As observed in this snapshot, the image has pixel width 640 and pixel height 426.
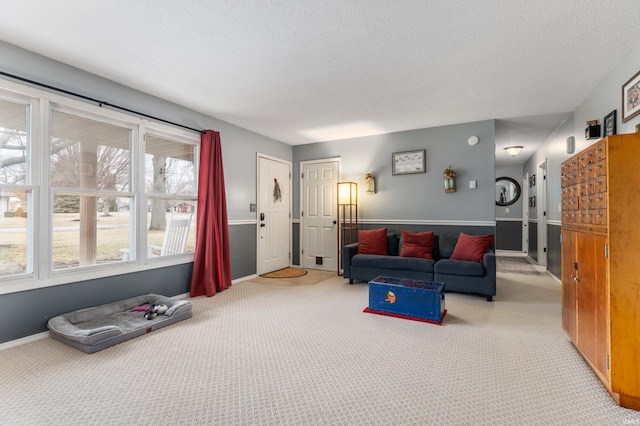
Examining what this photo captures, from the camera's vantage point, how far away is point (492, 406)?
5.63 feet

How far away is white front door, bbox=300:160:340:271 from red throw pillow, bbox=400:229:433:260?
1.47 metres

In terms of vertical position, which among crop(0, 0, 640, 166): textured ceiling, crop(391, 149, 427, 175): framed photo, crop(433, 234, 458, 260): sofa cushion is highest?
crop(0, 0, 640, 166): textured ceiling

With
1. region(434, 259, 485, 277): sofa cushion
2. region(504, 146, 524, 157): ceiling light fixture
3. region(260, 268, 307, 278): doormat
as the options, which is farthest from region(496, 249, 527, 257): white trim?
region(260, 268, 307, 278): doormat

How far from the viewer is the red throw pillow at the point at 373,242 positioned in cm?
473

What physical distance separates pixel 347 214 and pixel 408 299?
2664 mm

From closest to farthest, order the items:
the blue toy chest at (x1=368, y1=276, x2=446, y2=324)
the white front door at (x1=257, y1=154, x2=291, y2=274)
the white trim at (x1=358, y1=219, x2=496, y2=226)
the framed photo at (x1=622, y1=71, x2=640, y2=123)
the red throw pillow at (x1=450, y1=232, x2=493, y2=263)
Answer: the framed photo at (x1=622, y1=71, x2=640, y2=123), the blue toy chest at (x1=368, y1=276, x2=446, y2=324), the red throw pillow at (x1=450, y1=232, x2=493, y2=263), the white trim at (x1=358, y1=219, x2=496, y2=226), the white front door at (x1=257, y1=154, x2=291, y2=274)

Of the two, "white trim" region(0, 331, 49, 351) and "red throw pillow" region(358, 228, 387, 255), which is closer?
"white trim" region(0, 331, 49, 351)

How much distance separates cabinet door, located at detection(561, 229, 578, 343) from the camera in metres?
2.36

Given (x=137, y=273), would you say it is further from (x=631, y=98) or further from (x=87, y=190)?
(x=631, y=98)

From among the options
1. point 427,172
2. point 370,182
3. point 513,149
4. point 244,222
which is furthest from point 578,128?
point 244,222

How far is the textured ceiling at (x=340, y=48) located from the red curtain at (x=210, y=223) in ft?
2.02

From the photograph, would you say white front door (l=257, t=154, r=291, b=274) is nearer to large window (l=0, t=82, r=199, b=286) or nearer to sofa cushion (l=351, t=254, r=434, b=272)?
large window (l=0, t=82, r=199, b=286)

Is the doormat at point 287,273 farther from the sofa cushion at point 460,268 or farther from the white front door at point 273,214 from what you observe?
the sofa cushion at point 460,268

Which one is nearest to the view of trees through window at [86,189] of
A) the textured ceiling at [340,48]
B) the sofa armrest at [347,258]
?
the textured ceiling at [340,48]
